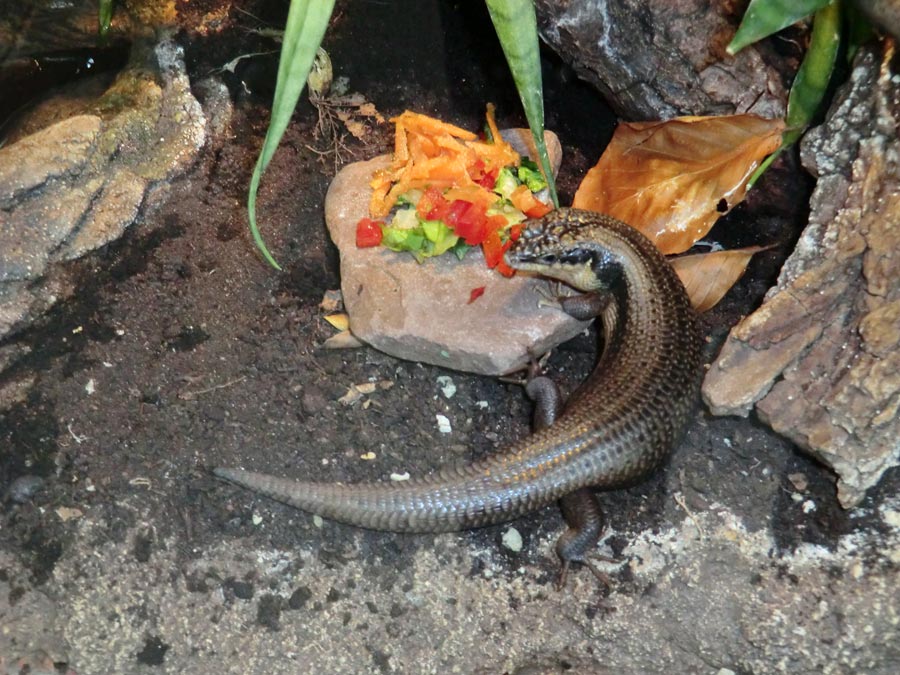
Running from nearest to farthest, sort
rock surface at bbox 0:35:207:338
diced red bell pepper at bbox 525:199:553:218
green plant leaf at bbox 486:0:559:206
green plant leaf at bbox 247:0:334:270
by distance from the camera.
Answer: green plant leaf at bbox 247:0:334:270
green plant leaf at bbox 486:0:559:206
rock surface at bbox 0:35:207:338
diced red bell pepper at bbox 525:199:553:218

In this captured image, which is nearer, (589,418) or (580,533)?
(580,533)

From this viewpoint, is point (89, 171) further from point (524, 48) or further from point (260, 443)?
point (524, 48)

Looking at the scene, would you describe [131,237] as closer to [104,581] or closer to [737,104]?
[104,581]

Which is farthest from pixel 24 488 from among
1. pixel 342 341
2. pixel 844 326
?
pixel 844 326

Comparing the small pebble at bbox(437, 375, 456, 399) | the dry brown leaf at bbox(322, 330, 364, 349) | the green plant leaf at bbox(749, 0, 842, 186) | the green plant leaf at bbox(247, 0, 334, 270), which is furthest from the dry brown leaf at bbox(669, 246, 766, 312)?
the green plant leaf at bbox(247, 0, 334, 270)

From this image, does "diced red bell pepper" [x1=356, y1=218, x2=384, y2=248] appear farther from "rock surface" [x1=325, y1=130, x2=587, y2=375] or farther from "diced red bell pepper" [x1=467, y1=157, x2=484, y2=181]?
"diced red bell pepper" [x1=467, y1=157, x2=484, y2=181]

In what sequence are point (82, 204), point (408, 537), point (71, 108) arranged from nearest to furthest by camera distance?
1. point (408, 537)
2. point (82, 204)
3. point (71, 108)

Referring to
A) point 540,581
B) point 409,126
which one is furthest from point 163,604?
point 409,126
